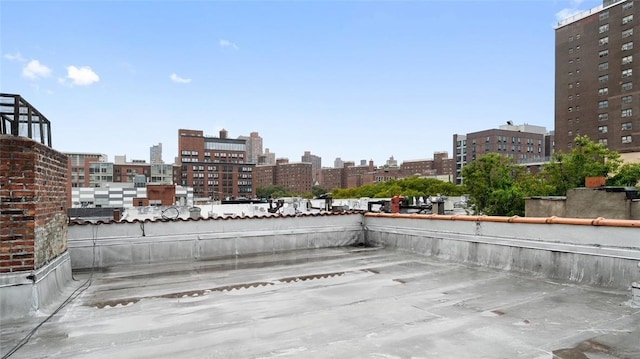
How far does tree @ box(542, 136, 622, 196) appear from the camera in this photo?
31.3 metres

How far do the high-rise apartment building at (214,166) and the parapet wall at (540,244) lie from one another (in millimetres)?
136945

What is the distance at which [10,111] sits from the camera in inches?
245

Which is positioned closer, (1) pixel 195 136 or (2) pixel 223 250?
(2) pixel 223 250

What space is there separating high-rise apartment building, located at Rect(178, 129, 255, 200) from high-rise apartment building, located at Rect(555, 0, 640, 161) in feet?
352

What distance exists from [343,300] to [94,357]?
11.0 feet

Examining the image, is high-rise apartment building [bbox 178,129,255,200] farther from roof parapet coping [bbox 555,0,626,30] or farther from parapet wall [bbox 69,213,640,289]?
parapet wall [bbox 69,213,640,289]

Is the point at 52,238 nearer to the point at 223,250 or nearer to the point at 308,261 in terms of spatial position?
the point at 223,250

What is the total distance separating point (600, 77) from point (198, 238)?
92.8 m

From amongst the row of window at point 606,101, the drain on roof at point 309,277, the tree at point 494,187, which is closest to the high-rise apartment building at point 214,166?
the row of window at point 606,101

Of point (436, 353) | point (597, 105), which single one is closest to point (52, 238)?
point (436, 353)

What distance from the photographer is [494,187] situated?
122 feet

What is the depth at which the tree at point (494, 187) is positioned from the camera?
34.6m

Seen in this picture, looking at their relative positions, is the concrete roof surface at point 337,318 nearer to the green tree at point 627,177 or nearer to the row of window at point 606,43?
the green tree at point 627,177

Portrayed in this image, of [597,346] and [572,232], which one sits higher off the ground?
[572,232]
